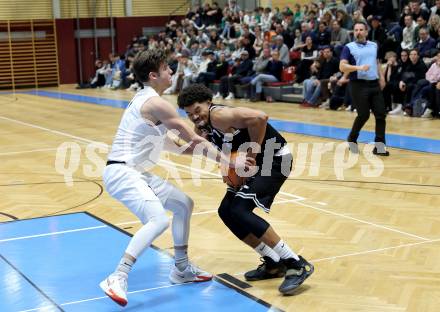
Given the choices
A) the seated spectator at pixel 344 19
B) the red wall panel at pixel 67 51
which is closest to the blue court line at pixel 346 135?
the seated spectator at pixel 344 19

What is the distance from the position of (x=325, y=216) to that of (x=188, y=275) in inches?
94.5

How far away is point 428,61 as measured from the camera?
15.5 metres

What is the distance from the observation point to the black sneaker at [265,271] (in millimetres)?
5367

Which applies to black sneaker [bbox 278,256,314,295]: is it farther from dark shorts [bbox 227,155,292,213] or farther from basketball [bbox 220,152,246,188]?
basketball [bbox 220,152,246,188]

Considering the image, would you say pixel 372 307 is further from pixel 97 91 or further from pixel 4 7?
pixel 4 7

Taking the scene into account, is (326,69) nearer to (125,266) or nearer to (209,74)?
(209,74)

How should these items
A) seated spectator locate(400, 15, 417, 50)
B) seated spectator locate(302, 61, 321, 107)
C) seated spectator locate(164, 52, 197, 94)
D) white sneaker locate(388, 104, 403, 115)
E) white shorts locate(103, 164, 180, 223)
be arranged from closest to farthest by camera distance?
white shorts locate(103, 164, 180, 223), white sneaker locate(388, 104, 403, 115), seated spectator locate(400, 15, 417, 50), seated spectator locate(302, 61, 321, 107), seated spectator locate(164, 52, 197, 94)

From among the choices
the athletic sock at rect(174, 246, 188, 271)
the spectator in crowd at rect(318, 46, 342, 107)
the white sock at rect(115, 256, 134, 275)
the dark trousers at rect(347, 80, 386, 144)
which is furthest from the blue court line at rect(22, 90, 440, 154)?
the white sock at rect(115, 256, 134, 275)

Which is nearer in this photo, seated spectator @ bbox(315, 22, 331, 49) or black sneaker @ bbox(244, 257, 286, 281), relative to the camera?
black sneaker @ bbox(244, 257, 286, 281)

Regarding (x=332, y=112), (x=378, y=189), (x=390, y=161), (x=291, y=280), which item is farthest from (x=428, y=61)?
(x=291, y=280)

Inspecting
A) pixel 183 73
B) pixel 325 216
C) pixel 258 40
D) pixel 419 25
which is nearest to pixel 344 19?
pixel 419 25

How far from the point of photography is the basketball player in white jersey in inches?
187

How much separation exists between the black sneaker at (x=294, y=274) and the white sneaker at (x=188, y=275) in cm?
66

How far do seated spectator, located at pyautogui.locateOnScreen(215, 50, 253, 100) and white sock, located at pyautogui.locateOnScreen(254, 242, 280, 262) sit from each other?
52.2 ft
